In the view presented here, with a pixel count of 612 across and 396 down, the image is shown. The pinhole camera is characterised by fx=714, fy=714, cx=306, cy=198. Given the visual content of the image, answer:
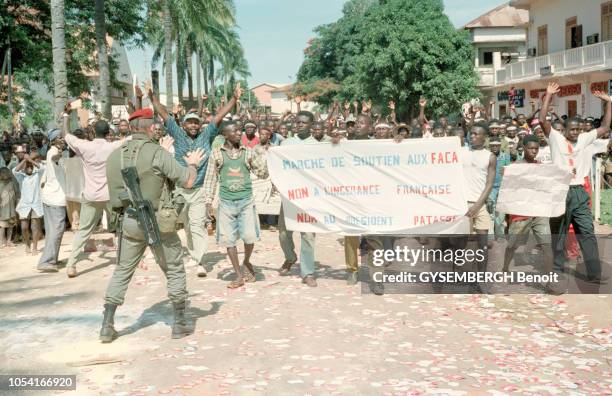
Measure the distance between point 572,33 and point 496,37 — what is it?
50.1ft

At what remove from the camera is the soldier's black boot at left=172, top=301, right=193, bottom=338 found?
6.46 m

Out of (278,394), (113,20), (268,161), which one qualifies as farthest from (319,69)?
(278,394)

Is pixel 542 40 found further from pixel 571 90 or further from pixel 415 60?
pixel 415 60

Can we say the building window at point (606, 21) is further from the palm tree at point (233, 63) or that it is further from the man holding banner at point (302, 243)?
the palm tree at point (233, 63)

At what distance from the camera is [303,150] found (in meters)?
8.55

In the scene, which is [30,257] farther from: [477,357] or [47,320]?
[477,357]

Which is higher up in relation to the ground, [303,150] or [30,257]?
[303,150]

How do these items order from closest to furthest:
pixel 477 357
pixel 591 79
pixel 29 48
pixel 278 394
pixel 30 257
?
pixel 278 394 < pixel 477 357 < pixel 30 257 < pixel 29 48 < pixel 591 79

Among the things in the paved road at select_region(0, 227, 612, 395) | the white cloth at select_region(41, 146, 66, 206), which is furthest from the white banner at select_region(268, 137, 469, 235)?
the white cloth at select_region(41, 146, 66, 206)

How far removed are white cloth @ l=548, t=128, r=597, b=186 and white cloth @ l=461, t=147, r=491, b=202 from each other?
0.75 metres

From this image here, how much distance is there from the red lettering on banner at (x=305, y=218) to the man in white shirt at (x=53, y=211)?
349cm

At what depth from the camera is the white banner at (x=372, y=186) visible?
809 centimetres

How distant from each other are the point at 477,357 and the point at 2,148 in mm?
10473

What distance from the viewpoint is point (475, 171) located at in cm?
813
